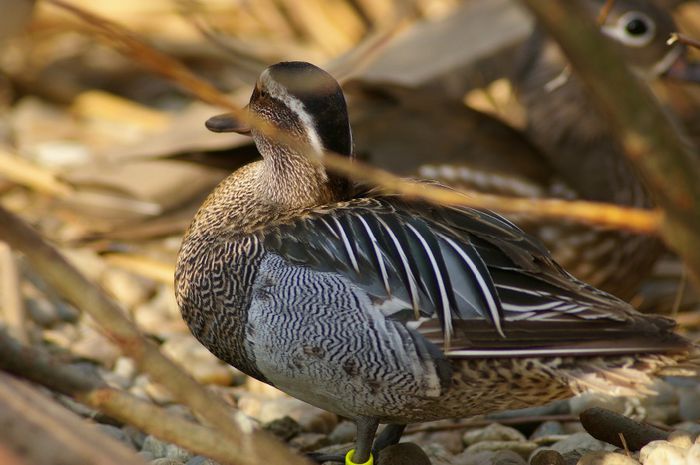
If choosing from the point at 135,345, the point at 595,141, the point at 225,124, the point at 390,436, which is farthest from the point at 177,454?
the point at 595,141

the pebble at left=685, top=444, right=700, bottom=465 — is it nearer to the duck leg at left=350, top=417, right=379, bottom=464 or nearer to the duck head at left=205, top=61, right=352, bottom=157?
the duck leg at left=350, top=417, right=379, bottom=464

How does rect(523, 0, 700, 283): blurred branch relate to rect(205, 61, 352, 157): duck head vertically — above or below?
above

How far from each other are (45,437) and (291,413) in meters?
A: 1.68

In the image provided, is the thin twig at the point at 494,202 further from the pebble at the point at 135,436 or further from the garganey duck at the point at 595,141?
the garganey duck at the point at 595,141

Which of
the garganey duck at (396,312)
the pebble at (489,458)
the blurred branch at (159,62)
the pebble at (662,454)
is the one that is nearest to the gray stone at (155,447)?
the garganey duck at (396,312)

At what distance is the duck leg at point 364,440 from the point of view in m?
2.70

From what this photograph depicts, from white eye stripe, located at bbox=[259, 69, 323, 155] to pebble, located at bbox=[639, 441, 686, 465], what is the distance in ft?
3.46

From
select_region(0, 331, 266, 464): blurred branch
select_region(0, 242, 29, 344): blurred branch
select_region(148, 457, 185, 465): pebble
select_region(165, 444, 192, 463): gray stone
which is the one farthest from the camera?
select_region(0, 242, 29, 344): blurred branch

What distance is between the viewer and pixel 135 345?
1.77m

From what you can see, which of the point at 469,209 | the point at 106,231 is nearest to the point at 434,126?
the point at 106,231

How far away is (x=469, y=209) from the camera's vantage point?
2.78 m

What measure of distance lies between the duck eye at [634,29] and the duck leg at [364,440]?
3.02 metres

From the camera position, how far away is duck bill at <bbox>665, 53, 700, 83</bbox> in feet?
16.6

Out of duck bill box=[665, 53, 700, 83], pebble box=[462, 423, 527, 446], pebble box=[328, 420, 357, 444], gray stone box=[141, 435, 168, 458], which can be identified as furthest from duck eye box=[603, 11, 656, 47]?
gray stone box=[141, 435, 168, 458]
